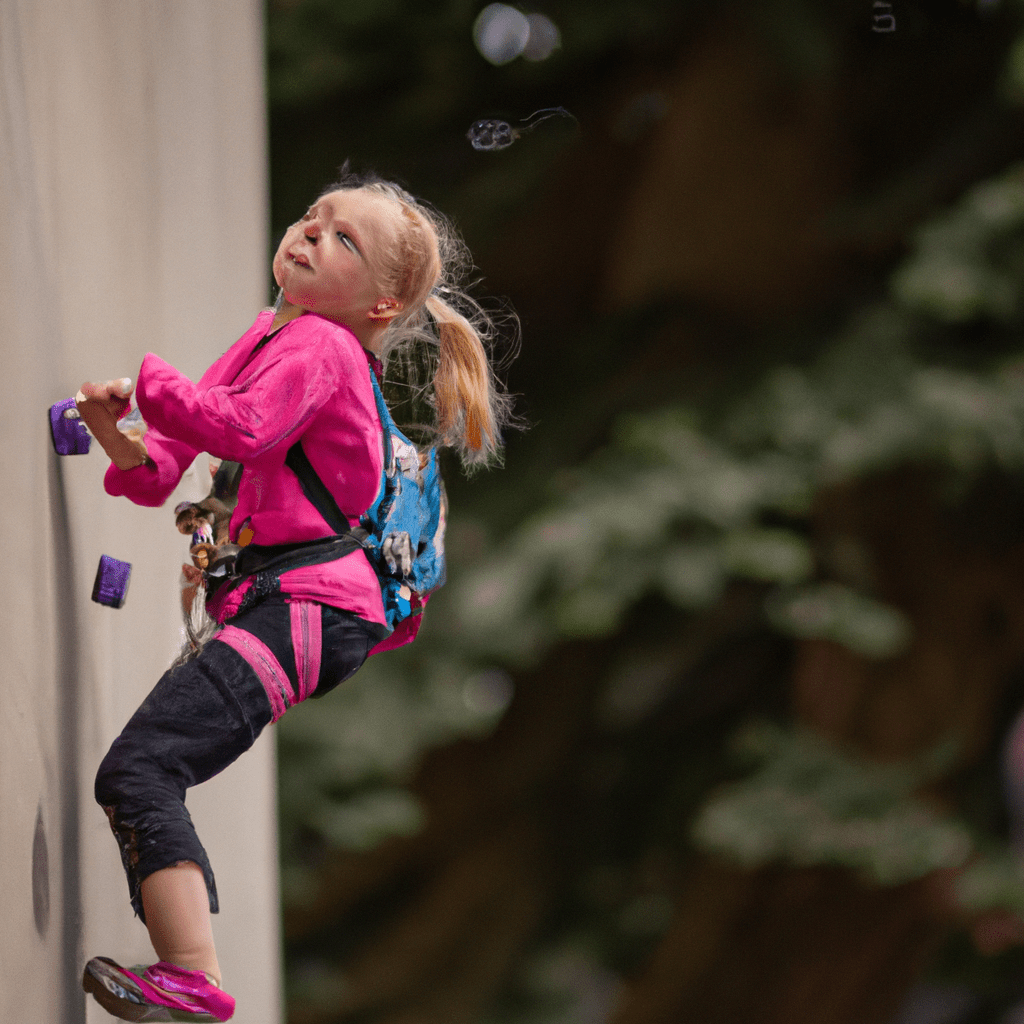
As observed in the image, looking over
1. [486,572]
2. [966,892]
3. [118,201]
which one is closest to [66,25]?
[118,201]

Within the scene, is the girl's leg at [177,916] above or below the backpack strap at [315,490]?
below

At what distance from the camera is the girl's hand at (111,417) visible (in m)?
0.57

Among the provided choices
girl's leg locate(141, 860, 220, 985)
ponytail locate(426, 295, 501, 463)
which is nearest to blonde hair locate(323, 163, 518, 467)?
ponytail locate(426, 295, 501, 463)

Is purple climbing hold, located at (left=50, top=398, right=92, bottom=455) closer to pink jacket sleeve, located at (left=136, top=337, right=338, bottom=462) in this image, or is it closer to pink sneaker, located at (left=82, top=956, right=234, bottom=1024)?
Answer: pink jacket sleeve, located at (left=136, top=337, right=338, bottom=462)

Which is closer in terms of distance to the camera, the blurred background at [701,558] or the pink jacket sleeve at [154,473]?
the pink jacket sleeve at [154,473]

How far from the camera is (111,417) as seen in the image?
58 cm

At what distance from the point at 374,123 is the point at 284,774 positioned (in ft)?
3.95

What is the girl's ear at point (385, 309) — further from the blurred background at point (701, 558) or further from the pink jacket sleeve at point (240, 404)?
the blurred background at point (701, 558)

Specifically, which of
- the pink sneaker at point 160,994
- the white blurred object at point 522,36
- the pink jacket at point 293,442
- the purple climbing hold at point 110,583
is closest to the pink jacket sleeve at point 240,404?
the pink jacket at point 293,442

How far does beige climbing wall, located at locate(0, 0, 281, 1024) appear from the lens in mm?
601

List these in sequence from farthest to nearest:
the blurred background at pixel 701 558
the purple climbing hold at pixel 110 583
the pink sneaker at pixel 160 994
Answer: the blurred background at pixel 701 558 < the purple climbing hold at pixel 110 583 < the pink sneaker at pixel 160 994

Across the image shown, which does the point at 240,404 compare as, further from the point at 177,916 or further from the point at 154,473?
the point at 177,916

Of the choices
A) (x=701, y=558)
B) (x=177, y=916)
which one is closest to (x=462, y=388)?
(x=177, y=916)

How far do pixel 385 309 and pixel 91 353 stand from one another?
174mm
